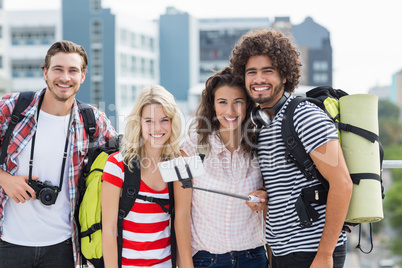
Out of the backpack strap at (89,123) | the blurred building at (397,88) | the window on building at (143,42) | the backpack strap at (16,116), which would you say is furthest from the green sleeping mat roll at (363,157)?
the blurred building at (397,88)

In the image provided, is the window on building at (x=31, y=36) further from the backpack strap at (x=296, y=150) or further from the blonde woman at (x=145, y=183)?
the backpack strap at (x=296, y=150)

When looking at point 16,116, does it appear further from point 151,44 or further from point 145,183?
point 151,44

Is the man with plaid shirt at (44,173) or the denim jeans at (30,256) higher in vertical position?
the man with plaid shirt at (44,173)

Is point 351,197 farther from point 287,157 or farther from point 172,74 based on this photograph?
point 172,74

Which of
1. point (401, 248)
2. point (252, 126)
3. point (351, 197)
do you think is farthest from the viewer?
point (401, 248)

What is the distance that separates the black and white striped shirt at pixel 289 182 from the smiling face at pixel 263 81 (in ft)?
0.45

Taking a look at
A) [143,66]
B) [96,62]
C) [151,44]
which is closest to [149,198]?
[96,62]

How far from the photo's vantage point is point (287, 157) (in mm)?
2391

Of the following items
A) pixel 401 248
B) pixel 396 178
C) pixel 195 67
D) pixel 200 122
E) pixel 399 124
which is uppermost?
pixel 195 67

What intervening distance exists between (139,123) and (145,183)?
38cm

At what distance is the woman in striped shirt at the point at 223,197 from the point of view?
8.63 ft

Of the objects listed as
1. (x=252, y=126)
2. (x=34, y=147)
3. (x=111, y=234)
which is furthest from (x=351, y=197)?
(x=34, y=147)

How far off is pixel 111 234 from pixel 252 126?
1.05m

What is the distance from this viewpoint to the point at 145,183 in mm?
2631
